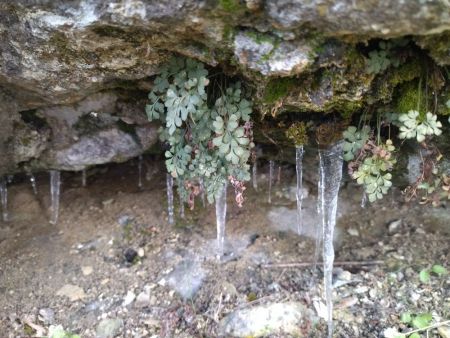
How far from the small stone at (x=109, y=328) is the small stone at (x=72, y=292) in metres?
0.35

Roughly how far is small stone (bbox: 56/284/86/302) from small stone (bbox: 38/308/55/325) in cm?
17

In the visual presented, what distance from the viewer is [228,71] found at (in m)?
2.75

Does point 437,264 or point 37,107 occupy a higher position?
point 37,107

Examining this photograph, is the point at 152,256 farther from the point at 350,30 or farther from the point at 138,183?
the point at 350,30

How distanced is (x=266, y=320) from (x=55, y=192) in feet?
7.65

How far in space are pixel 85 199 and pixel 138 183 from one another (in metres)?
→ 0.54

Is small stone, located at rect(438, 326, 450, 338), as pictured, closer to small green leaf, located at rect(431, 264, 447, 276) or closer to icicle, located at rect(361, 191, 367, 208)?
small green leaf, located at rect(431, 264, 447, 276)

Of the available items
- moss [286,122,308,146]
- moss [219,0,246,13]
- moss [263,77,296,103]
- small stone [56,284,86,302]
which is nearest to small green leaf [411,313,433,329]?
moss [286,122,308,146]

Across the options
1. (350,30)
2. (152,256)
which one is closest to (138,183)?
(152,256)

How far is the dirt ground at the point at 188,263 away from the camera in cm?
342

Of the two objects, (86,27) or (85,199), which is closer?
(86,27)

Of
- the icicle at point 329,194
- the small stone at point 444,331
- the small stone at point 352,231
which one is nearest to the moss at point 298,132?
the icicle at point 329,194

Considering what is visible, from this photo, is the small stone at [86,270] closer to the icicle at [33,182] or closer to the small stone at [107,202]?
the small stone at [107,202]

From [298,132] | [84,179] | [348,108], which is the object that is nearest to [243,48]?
[348,108]
